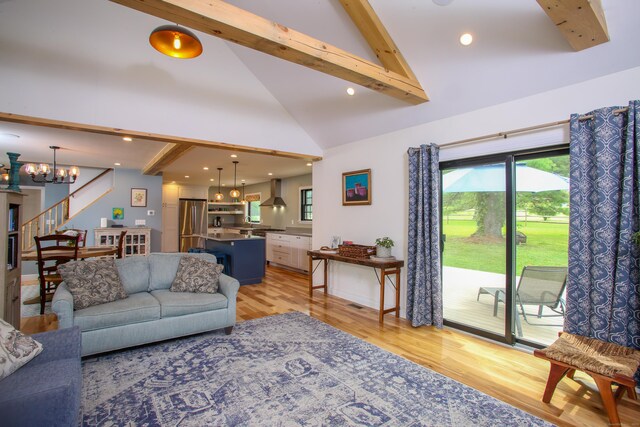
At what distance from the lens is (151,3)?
1.76m

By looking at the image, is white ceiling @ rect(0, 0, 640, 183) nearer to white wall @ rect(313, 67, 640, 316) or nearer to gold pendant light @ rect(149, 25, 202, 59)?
white wall @ rect(313, 67, 640, 316)

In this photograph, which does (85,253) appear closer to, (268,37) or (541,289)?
(268,37)

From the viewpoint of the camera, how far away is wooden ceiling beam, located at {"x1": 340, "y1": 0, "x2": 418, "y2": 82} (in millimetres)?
2969

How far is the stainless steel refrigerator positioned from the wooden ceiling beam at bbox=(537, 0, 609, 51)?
964 centimetres

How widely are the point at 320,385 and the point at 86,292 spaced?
7.74 ft

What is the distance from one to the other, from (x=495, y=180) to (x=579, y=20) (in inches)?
63.3

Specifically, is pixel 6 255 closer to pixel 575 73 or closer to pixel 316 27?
pixel 316 27

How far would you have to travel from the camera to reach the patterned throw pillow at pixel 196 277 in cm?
353

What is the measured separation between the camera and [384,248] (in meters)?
4.10

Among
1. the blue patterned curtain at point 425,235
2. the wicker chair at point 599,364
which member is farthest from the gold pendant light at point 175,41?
the wicker chair at point 599,364

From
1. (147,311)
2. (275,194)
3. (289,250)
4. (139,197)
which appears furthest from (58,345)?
(275,194)

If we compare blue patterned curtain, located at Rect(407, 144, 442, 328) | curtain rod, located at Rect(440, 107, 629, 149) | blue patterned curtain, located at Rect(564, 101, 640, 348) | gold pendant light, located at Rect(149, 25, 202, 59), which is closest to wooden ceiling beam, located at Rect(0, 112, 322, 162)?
gold pendant light, located at Rect(149, 25, 202, 59)

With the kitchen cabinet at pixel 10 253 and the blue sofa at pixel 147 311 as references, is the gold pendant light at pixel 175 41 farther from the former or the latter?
the blue sofa at pixel 147 311

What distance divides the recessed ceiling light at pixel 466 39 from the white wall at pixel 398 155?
0.66m
